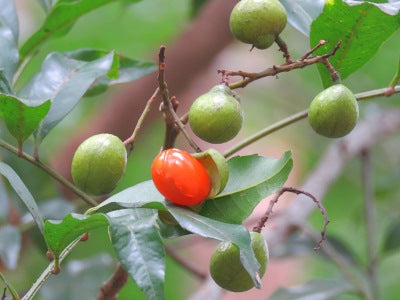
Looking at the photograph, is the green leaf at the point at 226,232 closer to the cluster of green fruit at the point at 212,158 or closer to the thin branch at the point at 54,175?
the cluster of green fruit at the point at 212,158

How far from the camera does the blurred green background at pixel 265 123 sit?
206 centimetres

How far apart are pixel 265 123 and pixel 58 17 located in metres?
1.68

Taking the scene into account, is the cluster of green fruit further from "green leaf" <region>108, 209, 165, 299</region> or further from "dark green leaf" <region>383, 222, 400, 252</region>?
"dark green leaf" <region>383, 222, 400, 252</region>

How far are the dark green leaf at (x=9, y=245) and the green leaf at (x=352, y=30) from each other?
0.58 metres

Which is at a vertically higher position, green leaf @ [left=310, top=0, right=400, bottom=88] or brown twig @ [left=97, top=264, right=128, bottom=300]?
green leaf @ [left=310, top=0, right=400, bottom=88]

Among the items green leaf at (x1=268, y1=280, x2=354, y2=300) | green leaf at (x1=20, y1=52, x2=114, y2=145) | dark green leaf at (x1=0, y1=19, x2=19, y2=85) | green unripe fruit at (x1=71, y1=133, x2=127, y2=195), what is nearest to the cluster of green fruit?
green unripe fruit at (x1=71, y1=133, x2=127, y2=195)

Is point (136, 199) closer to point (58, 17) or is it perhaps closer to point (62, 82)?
point (62, 82)

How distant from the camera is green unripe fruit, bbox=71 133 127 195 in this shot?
80cm

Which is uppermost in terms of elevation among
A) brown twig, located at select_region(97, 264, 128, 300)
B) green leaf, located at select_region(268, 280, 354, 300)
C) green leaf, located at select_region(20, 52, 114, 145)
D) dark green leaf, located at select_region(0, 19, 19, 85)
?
dark green leaf, located at select_region(0, 19, 19, 85)

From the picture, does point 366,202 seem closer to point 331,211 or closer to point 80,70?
point 331,211

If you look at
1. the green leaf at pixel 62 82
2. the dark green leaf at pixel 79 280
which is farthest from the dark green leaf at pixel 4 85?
the dark green leaf at pixel 79 280

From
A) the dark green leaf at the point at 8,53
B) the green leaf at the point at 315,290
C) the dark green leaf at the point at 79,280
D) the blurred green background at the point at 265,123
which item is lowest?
the blurred green background at the point at 265,123

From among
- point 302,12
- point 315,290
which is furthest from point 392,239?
point 302,12

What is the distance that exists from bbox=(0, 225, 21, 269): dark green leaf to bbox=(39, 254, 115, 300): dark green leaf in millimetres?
160
